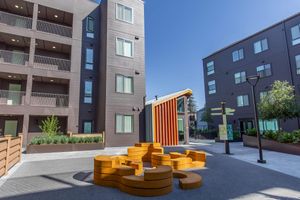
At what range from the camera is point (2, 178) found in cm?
681

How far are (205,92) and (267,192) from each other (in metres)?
26.8

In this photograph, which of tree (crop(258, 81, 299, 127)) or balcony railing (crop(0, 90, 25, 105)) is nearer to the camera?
tree (crop(258, 81, 299, 127))

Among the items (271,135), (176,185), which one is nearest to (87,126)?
(176,185)

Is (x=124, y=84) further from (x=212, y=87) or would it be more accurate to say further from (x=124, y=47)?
(x=212, y=87)

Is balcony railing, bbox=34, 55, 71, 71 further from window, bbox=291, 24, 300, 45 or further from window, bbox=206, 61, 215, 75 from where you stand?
window, bbox=291, 24, 300, 45

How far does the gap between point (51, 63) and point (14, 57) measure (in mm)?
2875

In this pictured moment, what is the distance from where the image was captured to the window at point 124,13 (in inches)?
717

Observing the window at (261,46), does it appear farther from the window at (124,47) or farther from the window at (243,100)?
the window at (124,47)

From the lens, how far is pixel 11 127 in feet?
53.2

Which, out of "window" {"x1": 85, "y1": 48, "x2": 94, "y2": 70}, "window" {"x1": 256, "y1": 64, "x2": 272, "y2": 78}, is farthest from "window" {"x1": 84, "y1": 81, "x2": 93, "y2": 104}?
"window" {"x1": 256, "y1": 64, "x2": 272, "y2": 78}

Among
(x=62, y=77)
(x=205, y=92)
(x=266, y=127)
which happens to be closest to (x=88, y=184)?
(x=62, y=77)

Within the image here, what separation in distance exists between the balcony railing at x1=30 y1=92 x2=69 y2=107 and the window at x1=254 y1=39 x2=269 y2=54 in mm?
22264

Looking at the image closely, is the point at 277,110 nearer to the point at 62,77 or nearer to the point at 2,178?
the point at 2,178

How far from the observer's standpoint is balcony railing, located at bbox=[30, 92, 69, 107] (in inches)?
658
